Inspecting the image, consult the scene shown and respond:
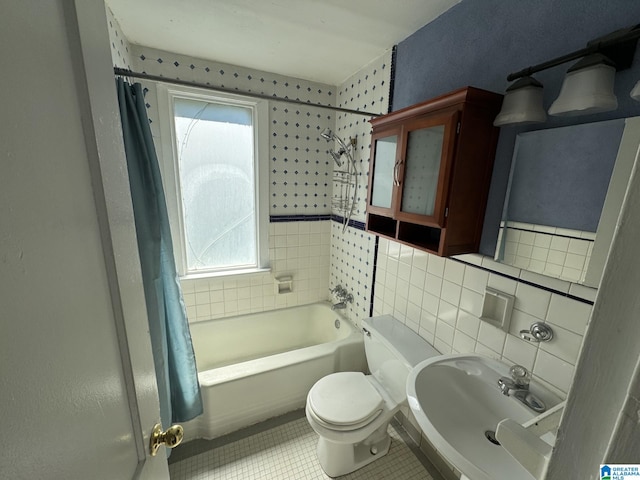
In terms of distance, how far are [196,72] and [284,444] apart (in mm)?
2497

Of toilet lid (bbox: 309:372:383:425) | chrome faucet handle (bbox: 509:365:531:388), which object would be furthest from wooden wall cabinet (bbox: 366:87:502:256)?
toilet lid (bbox: 309:372:383:425)

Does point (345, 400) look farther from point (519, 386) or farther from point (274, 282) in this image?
point (274, 282)

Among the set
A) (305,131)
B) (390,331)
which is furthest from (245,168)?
(390,331)

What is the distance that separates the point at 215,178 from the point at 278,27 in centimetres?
110

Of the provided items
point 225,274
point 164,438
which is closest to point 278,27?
point 225,274

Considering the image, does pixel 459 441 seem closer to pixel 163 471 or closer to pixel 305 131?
pixel 163 471

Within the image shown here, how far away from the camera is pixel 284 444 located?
161 centimetres

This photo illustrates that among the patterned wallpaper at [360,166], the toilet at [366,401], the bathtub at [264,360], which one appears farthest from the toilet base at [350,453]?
the patterned wallpaper at [360,166]

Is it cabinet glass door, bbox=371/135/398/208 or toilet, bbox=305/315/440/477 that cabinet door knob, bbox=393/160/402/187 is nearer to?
cabinet glass door, bbox=371/135/398/208

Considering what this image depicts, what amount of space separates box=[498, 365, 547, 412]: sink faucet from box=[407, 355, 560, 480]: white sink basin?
20 mm

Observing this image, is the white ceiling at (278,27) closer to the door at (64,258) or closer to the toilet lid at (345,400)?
the door at (64,258)

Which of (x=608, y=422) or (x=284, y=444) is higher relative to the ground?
(x=608, y=422)

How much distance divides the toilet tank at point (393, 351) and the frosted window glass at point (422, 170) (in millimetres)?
737

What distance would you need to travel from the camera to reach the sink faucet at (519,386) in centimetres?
93
